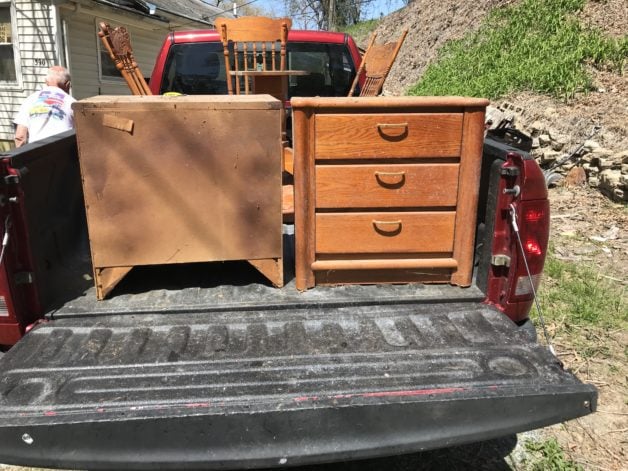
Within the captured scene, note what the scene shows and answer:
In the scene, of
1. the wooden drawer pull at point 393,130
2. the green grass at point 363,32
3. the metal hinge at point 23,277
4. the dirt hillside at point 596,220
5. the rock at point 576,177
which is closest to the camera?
the metal hinge at point 23,277

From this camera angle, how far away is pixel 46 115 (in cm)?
517

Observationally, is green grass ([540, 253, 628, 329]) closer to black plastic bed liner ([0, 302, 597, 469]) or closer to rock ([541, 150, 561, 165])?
black plastic bed liner ([0, 302, 597, 469])

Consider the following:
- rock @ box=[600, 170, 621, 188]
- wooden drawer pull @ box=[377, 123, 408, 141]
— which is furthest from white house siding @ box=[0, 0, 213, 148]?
wooden drawer pull @ box=[377, 123, 408, 141]

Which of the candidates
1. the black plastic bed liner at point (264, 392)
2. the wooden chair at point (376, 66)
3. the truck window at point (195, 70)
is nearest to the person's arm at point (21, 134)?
the truck window at point (195, 70)

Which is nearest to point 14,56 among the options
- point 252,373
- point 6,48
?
point 6,48

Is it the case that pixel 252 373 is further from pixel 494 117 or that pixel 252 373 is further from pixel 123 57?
pixel 494 117

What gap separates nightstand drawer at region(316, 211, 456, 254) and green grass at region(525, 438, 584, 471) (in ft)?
3.70

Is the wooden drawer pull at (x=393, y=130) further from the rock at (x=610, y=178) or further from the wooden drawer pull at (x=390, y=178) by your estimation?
the rock at (x=610, y=178)

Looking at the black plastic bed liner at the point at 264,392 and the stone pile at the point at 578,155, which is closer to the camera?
the black plastic bed liner at the point at 264,392

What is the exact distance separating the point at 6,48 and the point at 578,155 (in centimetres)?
1099

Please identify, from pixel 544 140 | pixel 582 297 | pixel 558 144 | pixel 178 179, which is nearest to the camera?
pixel 178 179

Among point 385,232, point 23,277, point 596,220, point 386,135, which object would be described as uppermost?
point 386,135

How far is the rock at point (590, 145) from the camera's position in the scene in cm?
675

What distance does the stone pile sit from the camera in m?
6.29
